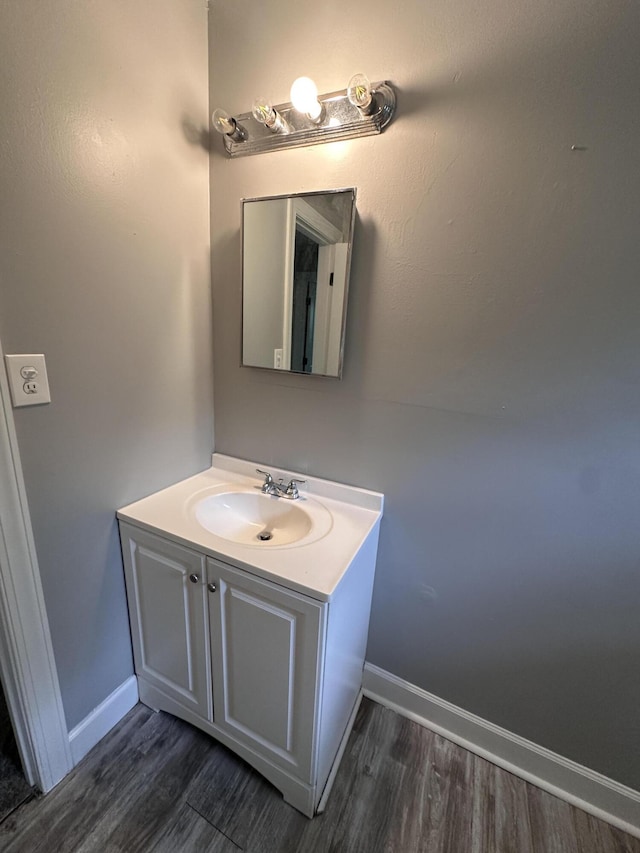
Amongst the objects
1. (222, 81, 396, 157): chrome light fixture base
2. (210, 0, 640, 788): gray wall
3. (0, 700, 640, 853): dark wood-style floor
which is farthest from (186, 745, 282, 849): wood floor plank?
(222, 81, 396, 157): chrome light fixture base

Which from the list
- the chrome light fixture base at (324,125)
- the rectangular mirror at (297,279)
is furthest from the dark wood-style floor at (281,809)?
the chrome light fixture base at (324,125)

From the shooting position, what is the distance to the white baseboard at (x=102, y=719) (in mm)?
1175

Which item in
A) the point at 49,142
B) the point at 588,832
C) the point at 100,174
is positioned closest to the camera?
the point at 49,142


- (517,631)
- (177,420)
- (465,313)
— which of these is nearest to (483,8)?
(465,313)

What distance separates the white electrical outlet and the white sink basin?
0.56 metres

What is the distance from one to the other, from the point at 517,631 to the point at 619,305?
3.28 feet

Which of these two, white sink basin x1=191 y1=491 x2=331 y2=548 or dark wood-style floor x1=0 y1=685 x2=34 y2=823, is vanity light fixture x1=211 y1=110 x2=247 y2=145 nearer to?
white sink basin x1=191 y1=491 x2=331 y2=548

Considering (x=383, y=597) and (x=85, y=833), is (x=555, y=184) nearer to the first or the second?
(x=383, y=597)

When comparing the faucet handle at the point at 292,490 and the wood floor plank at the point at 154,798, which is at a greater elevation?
the faucet handle at the point at 292,490

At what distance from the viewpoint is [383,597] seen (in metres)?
1.34

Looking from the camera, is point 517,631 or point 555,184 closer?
point 555,184

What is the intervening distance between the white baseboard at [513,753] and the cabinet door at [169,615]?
26.7 inches

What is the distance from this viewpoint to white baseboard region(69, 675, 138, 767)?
3.85 feet

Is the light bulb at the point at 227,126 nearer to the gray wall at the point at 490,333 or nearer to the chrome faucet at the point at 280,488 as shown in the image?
the gray wall at the point at 490,333
